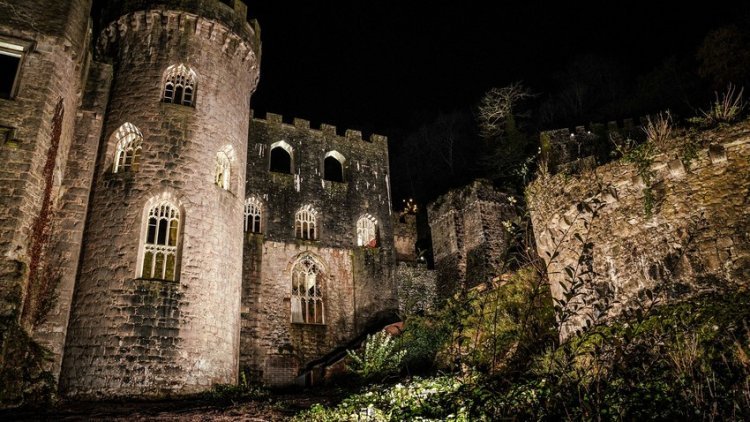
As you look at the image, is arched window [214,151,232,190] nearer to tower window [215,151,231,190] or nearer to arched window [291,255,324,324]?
tower window [215,151,231,190]

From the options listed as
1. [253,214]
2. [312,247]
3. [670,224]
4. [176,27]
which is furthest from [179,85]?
[670,224]

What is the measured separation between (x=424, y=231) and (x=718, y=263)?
23.5 m

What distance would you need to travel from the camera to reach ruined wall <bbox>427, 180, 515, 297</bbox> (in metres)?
25.4

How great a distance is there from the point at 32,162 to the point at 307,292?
11.8 meters

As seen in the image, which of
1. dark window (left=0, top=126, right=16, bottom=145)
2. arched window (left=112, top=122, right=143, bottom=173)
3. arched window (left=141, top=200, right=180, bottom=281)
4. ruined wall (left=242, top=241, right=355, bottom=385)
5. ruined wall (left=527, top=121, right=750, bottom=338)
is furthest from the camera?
ruined wall (left=242, top=241, right=355, bottom=385)

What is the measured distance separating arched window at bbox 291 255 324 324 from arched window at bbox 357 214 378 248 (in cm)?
282

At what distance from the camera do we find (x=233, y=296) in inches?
629

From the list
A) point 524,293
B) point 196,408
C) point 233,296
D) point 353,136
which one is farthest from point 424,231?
point 196,408

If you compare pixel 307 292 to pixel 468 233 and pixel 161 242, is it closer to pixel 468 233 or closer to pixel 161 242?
pixel 161 242

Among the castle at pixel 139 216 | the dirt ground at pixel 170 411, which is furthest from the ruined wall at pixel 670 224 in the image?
the castle at pixel 139 216

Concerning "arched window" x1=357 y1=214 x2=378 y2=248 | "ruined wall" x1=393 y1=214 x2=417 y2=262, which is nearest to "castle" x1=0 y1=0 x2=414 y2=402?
"arched window" x1=357 y1=214 x2=378 y2=248

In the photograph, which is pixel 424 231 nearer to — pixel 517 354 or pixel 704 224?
pixel 517 354

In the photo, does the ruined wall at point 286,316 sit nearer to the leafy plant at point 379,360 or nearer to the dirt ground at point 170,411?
the leafy plant at point 379,360

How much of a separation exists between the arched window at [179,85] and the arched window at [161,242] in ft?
12.9
